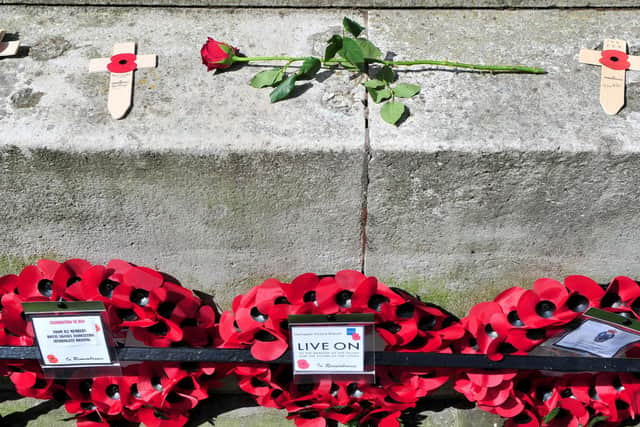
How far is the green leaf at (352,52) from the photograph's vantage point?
1887 millimetres

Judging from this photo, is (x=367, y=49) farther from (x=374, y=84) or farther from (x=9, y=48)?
(x=9, y=48)

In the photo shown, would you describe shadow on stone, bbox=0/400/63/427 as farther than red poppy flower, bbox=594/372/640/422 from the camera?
Yes

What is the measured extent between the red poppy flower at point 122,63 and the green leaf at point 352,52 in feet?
2.22

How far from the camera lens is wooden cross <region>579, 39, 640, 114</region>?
188 cm

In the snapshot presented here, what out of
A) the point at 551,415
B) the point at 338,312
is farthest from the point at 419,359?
the point at 551,415

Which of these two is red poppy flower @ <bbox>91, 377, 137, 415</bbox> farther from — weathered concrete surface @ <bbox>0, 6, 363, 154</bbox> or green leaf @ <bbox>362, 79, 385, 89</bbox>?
green leaf @ <bbox>362, 79, 385, 89</bbox>

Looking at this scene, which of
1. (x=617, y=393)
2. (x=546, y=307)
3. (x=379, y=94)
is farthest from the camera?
(x=617, y=393)

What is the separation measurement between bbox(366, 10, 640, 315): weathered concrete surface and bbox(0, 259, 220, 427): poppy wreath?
2.16 ft

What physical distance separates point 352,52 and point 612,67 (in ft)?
2.70

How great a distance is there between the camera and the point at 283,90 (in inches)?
74.5

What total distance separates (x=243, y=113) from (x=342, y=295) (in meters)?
0.64

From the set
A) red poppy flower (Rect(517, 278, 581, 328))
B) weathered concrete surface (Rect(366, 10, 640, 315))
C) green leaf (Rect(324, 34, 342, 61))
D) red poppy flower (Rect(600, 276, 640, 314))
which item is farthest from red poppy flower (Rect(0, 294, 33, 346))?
red poppy flower (Rect(600, 276, 640, 314))

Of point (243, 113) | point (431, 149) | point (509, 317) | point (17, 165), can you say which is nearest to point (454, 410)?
point (509, 317)

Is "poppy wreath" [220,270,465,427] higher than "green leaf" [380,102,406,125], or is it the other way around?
"green leaf" [380,102,406,125]
